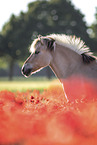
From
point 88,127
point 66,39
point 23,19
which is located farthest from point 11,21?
point 88,127

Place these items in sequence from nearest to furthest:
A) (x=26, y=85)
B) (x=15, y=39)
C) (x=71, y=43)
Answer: (x=71, y=43) → (x=26, y=85) → (x=15, y=39)

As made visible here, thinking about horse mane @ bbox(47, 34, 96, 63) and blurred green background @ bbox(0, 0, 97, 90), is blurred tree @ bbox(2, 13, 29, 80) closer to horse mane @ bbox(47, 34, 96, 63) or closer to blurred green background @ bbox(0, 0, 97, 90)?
blurred green background @ bbox(0, 0, 97, 90)

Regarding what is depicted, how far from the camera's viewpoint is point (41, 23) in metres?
34.1

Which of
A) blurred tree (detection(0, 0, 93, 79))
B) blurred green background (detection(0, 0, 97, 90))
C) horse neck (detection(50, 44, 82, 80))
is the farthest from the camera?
blurred tree (detection(0, 0, 93, 79))

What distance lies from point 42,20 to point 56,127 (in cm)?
3402

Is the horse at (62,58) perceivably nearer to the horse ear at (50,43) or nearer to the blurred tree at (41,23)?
the horse ear at (50,43)

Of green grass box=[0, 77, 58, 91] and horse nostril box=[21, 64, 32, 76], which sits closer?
horse nostril box=[21, 64, 32, 76]

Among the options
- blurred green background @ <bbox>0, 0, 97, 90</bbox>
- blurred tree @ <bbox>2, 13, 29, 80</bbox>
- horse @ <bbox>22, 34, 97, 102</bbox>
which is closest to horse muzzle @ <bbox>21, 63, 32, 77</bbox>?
horse @ <bbox>22, 34, 97, 102</bbox>

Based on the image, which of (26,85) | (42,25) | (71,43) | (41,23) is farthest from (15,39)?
(71,43)

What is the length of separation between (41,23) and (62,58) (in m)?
32.1

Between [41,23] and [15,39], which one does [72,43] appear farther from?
[41,23]

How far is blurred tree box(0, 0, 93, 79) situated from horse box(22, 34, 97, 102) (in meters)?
28.1

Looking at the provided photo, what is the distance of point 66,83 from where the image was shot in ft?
10.5

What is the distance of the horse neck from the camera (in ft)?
11.0
